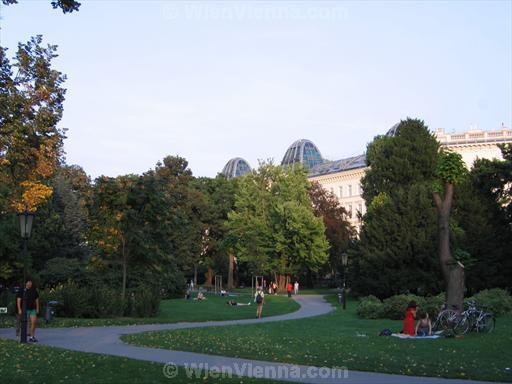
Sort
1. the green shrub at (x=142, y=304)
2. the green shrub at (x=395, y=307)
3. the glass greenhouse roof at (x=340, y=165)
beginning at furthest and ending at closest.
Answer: the glass greenhouse roof at (x=340, y=165) < the green shrub at (x=142, y=304) < the green shrub at (x=395, y=307)

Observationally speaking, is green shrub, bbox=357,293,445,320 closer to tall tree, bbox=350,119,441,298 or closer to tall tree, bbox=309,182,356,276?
tall tree, bbox=350,119,441,298

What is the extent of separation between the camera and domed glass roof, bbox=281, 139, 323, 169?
Result: 131 metres

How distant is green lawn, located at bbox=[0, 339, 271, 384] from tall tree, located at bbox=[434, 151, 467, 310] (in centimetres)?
1267

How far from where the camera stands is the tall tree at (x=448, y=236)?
21.2 meters

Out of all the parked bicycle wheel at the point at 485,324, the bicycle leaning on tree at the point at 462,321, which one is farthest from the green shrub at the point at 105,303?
the parked bicycle wheel at the point at 485,324

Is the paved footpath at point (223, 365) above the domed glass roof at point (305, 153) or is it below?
below

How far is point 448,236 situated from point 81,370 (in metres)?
15.2

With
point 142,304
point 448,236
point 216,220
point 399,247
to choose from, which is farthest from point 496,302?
point 216,220

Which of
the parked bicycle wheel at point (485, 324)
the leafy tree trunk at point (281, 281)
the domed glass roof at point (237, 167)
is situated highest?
the domed glass roof at point (237, 167)

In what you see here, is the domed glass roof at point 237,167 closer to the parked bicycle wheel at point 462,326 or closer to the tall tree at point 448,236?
the tall tree at point 448,236

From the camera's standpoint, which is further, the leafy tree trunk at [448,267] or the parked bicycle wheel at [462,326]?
the leafy tree trunk at [448,267]

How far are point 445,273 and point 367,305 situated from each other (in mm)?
9225

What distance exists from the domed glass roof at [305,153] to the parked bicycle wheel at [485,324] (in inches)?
4314

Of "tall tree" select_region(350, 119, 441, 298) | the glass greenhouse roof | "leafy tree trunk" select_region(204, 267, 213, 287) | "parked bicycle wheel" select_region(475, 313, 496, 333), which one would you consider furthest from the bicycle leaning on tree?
the glass greenhouse roof
